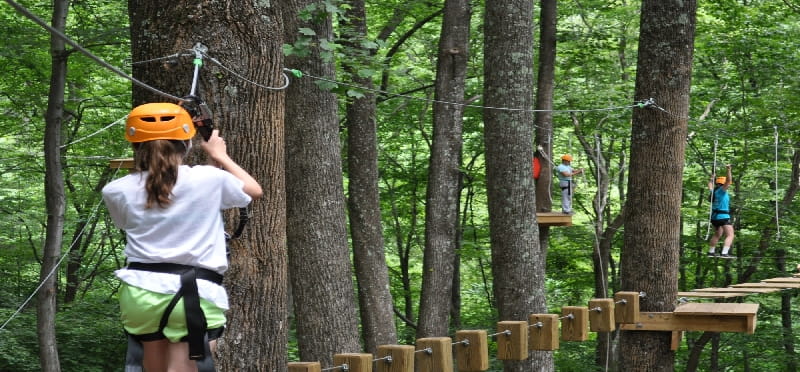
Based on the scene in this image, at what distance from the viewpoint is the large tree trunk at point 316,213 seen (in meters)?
7.18

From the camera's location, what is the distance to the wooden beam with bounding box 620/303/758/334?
695 centimetres

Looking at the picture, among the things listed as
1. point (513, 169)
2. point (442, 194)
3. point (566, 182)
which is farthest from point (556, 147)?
point (513, 169)

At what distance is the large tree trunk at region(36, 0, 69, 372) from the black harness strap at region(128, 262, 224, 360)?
7.47 metres

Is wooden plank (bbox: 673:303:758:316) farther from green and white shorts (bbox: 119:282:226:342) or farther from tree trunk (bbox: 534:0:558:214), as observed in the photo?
green and white shorts (bbox: 119:282:226:342)

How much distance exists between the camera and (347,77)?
825 centimetres

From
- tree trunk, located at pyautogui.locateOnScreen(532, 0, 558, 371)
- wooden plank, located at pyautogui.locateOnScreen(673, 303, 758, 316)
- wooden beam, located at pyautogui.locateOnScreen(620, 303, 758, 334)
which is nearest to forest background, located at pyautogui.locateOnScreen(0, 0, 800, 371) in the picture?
tree trunk, located at pyautogui.locateOnScreen(532, 0, 558, 371)

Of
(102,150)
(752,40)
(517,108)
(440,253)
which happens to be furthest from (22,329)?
(752,40)

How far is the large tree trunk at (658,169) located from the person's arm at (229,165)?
5216mm

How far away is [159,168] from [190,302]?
38 cm

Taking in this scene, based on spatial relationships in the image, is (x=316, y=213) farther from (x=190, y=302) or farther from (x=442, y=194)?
(x=190, y=302)

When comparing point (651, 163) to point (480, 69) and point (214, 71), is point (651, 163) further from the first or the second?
point (480, 69)

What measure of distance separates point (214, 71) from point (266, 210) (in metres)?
0.52

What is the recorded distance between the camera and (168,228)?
2516 millimetres

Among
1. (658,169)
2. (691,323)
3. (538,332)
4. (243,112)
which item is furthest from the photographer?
(658,169)
